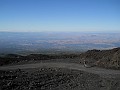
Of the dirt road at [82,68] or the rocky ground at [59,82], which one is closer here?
the rocky ground at [59,82]

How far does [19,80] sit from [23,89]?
306cm

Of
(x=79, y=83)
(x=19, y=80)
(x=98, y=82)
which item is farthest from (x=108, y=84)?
(x=19, y=80)

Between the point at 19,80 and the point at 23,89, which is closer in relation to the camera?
the point at 23,89

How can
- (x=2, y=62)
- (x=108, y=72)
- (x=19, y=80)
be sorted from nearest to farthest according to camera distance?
(x=19, y=80), (x=108, y=72), (x=2, y=62)

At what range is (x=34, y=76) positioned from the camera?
83.5 ft

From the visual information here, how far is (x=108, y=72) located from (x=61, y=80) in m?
8.08

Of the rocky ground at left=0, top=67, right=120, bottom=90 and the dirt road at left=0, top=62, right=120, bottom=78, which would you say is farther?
the dirt road at left=0, top=62, right=120, bottom=78

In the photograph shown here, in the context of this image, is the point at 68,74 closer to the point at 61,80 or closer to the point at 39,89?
the point at 61,80

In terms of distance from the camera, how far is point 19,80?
22859 millimetres

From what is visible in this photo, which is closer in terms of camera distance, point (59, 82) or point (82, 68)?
point (59, 82)

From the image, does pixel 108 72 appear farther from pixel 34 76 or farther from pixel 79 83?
pixel 34 76

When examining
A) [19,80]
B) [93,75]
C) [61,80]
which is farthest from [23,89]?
[93,75]

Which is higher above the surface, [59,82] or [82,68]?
[59,82]

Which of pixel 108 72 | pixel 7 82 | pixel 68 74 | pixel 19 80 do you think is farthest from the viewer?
pixel 108 72
